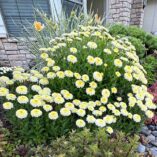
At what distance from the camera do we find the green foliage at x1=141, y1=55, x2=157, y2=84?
2.81m

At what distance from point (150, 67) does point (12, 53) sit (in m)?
2.40

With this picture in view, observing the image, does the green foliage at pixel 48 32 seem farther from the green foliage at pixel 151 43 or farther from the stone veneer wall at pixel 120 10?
the stone veneer wall at pixel 120 10

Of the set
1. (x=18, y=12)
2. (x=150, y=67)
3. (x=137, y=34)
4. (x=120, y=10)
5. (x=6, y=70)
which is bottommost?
(x=150, y=67)

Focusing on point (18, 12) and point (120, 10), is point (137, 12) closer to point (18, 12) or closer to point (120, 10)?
point (120, 10)

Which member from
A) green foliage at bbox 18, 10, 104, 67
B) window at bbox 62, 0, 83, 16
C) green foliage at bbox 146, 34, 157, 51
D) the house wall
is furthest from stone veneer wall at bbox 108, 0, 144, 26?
the house wall

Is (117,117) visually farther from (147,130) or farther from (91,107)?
(147,130)

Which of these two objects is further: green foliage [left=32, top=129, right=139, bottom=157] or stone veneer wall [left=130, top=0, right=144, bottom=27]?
stone veneer wall [left=130, top=0, right=144, bottom=27]

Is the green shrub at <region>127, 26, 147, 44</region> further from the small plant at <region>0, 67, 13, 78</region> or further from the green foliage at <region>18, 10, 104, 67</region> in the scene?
the small plant at <region>0, 67, 13, 78</region>

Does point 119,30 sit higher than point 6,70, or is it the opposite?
point 119,30

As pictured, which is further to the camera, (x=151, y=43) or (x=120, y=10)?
(x=120, y=10)

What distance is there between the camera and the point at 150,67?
2.81m

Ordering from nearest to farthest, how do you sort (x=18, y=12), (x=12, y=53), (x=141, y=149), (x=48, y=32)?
(x=141, y=149)
(x=48, y=32)
(x=18, y=12)
(x=12, y=53)

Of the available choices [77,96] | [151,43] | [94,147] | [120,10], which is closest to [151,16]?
[120,10]

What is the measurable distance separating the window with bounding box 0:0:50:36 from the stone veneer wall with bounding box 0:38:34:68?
0.58 feet
